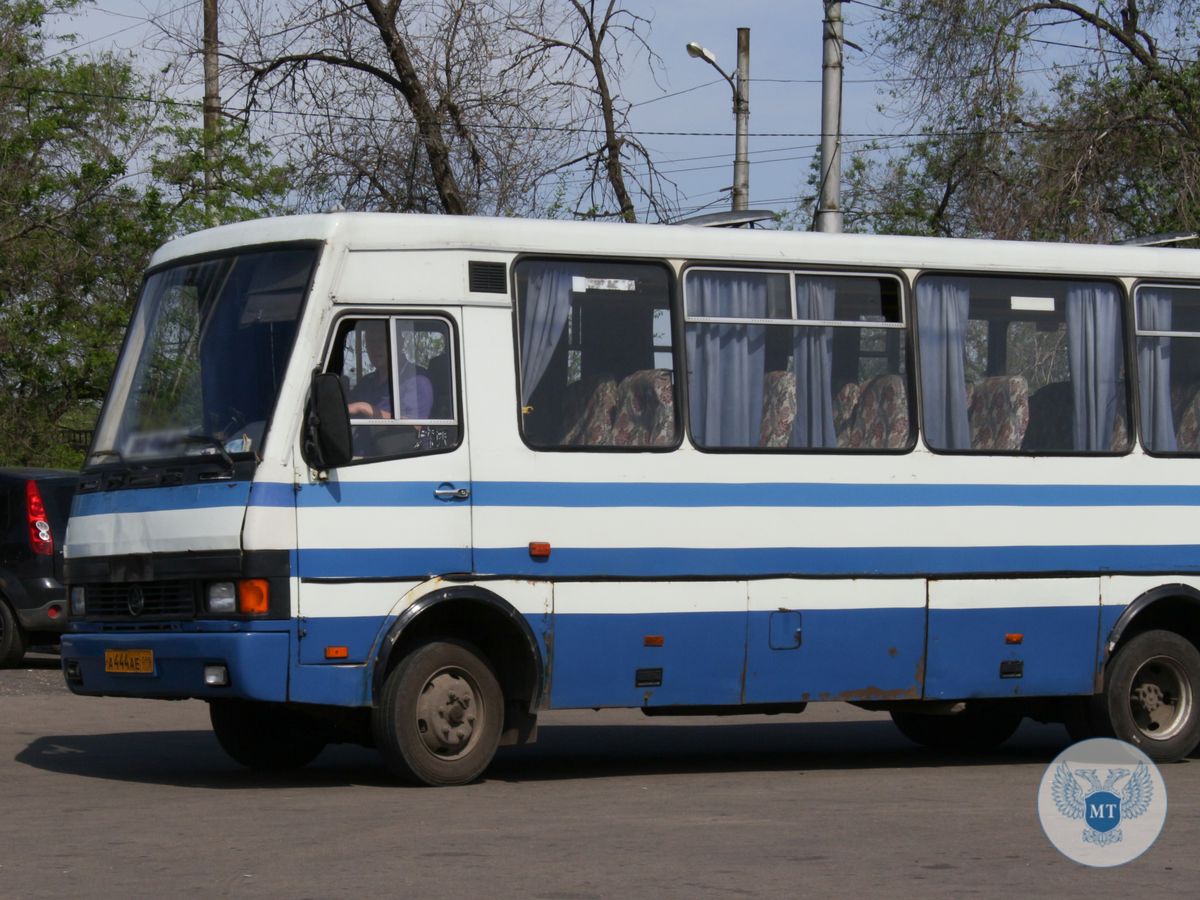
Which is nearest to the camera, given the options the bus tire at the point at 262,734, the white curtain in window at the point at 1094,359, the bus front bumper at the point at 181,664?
the bus front bumper at the point at 181,664

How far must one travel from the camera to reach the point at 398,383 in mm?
10617

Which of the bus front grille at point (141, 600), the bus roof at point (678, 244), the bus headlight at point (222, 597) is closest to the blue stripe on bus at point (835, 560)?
the bus headlight at point (222, 597)

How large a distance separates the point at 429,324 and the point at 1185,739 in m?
5.57

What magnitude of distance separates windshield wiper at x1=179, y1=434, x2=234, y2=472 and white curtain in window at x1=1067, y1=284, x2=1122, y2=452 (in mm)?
5330

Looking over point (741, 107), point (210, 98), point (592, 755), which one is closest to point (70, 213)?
point (210, 98)

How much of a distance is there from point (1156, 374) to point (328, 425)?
5.68 meters

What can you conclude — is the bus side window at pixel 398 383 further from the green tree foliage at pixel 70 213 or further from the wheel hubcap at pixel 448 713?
the green tree foliage at pixel 70 213

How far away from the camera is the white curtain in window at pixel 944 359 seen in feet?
39.9

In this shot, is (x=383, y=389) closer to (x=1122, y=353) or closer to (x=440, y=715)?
(x=440, y=715)

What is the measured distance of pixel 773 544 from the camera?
37.7ft

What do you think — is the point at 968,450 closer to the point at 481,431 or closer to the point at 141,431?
the point at 481,431

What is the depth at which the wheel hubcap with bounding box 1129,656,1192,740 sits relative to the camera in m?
12.8

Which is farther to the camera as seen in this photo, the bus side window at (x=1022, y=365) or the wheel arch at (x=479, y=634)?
the bus side window at (x=1022, y=365)

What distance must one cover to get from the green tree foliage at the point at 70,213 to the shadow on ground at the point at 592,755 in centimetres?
1654
